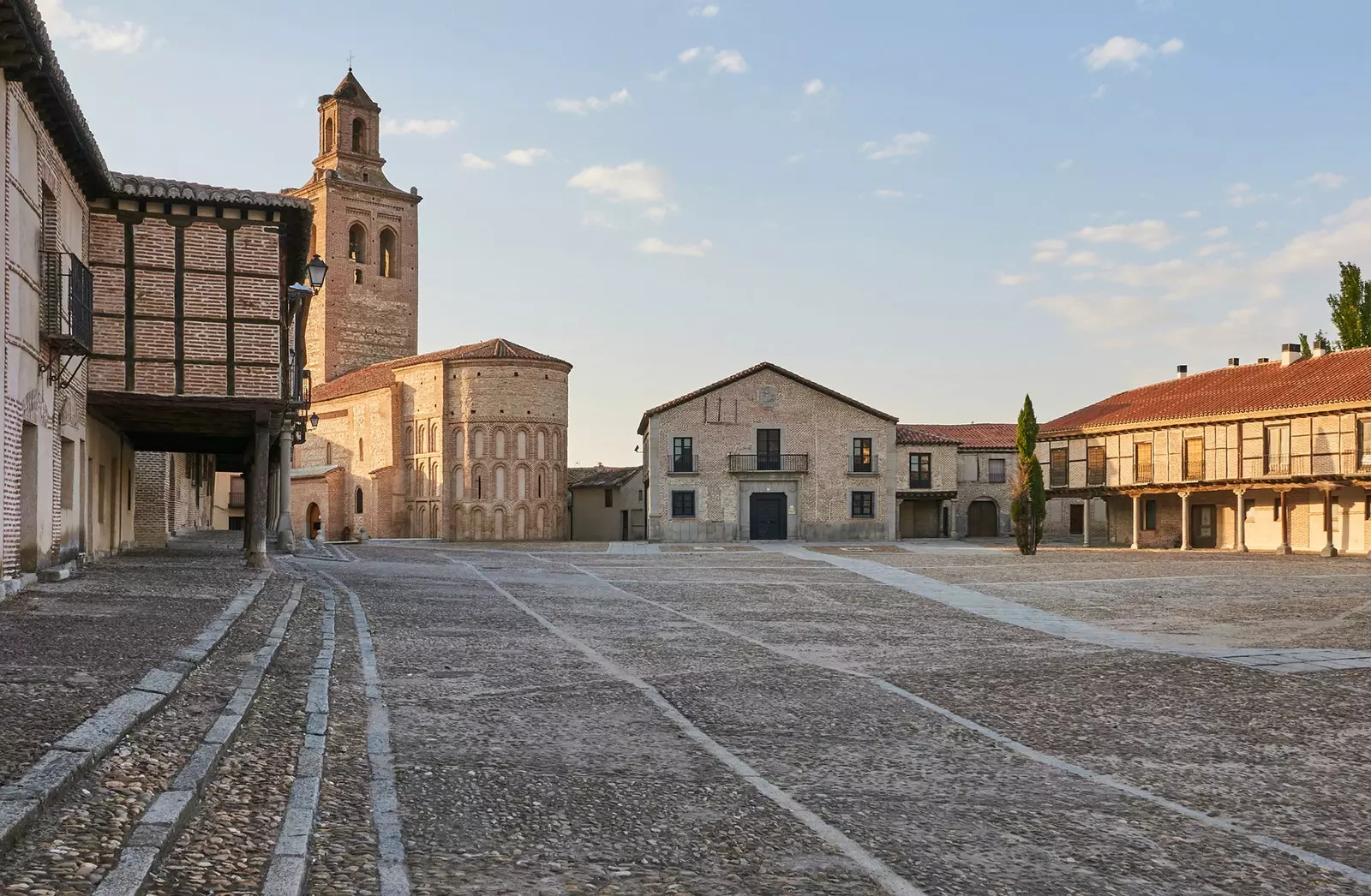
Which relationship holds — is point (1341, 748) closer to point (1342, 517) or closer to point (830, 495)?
point (1342, 517)

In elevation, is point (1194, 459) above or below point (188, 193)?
below

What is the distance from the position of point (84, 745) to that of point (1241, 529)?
4060 cm

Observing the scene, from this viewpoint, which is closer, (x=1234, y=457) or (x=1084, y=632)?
(x=1084, y=632)

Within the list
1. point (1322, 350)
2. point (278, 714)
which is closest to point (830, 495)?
point (1322, 350)

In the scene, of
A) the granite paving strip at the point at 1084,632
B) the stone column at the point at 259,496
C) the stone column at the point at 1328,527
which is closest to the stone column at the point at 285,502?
the stone column at the point at 259,496

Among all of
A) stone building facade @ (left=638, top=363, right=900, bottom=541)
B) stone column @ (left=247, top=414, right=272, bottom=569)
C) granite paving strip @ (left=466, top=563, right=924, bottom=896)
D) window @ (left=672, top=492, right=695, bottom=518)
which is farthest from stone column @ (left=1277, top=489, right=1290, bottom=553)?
granite paving strip @ (left=466, top=563, right=924, bottom=896)

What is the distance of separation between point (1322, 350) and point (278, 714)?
4940 centimetres

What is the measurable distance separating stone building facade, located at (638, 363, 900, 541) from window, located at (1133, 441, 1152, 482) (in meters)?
9.96

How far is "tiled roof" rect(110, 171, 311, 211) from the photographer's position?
58.7ft

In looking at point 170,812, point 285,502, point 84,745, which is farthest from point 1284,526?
point 170,812

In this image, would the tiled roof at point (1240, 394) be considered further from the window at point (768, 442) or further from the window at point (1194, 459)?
the window at point (768, 442)

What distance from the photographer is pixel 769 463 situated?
1925 inches

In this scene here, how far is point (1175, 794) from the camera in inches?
234

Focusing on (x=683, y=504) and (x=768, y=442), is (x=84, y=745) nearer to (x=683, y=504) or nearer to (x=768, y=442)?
(x=683, y=504)
